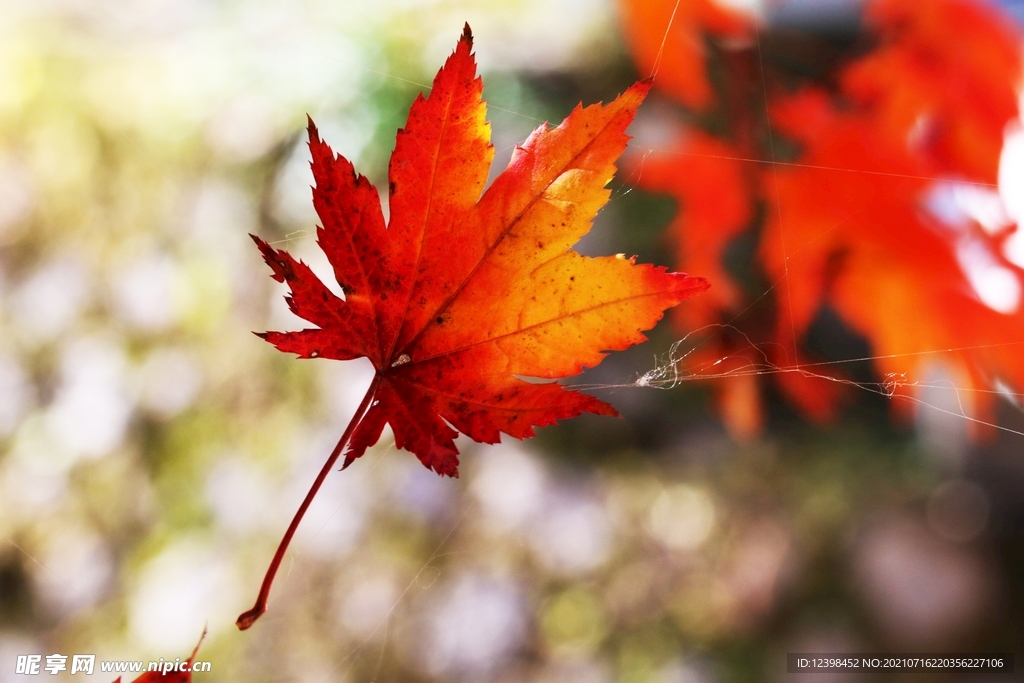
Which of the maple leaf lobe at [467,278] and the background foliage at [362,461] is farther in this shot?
the background foliage at [362,461]

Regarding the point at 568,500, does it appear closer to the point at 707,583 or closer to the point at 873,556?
the point at 707,583

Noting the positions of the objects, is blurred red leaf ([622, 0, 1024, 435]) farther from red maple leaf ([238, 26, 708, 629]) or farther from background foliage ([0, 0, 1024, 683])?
red maple leaf ([238, 26, 708, 629])

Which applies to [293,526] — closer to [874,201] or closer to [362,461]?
[362,461]

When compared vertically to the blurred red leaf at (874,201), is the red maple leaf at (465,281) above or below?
above

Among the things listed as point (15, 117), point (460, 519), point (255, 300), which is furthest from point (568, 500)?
point (15, 117)

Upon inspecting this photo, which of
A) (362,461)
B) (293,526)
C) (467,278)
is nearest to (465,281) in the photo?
(467,278)

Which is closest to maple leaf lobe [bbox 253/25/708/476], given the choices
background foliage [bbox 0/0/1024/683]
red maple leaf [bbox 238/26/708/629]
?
red maple leaf [bbox 238/26/708/629]

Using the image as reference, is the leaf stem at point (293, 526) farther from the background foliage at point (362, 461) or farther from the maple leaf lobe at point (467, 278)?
the background foliage at point (362, 461)

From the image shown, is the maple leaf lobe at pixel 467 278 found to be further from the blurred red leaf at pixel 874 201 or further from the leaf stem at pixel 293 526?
the blurred red leaf at pixel 874 201

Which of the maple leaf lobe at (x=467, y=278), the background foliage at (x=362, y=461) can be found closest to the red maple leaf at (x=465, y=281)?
the maple leaf lobe at (x=467, y=278)
